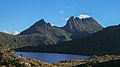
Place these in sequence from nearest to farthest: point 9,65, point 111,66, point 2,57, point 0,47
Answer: point 9,65
point 2,57
point 0,47
point 111,66

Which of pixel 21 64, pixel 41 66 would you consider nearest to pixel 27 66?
pixel 21 64

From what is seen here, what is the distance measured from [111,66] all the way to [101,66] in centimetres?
191

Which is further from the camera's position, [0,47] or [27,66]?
[0,47]

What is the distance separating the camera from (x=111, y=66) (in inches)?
2371

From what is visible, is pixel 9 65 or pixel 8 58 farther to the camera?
pixel 8 58

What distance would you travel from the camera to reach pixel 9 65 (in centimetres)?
4200

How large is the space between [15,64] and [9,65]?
5.25 ft

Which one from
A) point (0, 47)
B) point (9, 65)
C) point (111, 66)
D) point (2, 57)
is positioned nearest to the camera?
point (9, 65)

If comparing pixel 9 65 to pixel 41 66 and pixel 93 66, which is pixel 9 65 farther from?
pixel 93 66

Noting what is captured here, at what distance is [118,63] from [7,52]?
21498 millimetres

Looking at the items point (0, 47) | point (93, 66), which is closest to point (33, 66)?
point (0, 47)

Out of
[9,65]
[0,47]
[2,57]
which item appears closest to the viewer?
[9,65]

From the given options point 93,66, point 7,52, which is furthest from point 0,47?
point 93,66

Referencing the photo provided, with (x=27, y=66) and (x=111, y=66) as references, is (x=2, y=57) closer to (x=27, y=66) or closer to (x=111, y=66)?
(x=27, y=66)
